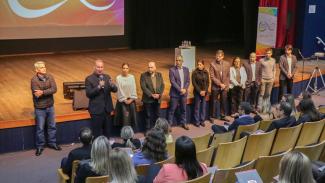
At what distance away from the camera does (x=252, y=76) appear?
8.36m

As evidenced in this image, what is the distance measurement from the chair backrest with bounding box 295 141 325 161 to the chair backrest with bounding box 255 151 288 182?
0.83 feet

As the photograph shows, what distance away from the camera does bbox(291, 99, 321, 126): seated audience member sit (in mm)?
5499

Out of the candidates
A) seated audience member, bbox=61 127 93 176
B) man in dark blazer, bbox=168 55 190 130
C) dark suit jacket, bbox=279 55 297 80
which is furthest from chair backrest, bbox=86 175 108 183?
dark suit jacket, bbox=279 55 297 80

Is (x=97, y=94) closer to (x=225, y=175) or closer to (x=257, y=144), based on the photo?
(x=257, y=144)

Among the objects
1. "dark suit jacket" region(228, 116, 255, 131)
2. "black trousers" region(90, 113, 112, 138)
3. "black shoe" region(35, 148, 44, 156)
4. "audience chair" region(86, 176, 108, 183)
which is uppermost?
"dark suit jacket" region(228, 116, 255, 131)

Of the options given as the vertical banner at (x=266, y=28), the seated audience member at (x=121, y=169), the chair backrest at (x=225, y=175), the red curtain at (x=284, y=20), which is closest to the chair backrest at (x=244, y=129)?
the chair backrest at (x=225, y=175)

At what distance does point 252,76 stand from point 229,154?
3.88 meters

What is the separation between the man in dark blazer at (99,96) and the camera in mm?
6316

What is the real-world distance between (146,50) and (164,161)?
1154 cm

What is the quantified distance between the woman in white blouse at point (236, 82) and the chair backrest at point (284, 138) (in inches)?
112

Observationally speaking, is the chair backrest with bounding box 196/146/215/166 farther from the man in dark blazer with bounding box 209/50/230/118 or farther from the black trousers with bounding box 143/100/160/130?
the man in dark blazer with bounding box 209/50/230/118

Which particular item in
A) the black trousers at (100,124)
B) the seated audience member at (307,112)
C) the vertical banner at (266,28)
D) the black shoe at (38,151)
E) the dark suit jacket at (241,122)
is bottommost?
the black shoe at (38,151)

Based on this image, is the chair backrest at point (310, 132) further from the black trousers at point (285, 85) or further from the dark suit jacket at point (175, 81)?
the black trousers at point (285, 85)

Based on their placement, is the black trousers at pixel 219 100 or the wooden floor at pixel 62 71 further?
the black trousers at pixel 219 100
